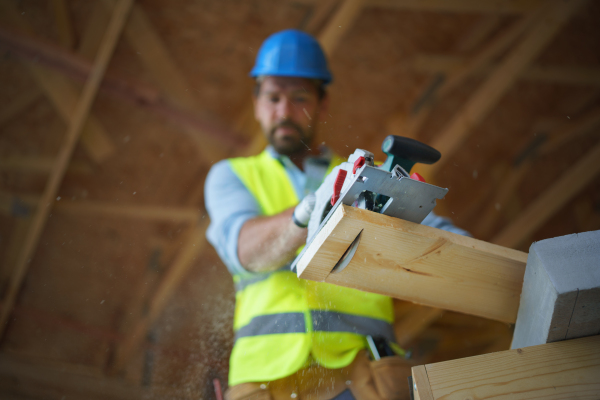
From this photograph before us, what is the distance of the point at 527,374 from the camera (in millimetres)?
825

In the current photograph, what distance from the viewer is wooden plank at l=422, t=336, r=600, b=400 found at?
31.5 inches

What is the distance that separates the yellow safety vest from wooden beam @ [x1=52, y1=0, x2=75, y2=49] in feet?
7.65

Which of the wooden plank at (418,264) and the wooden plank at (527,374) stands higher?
the wooden plank at (418,264)

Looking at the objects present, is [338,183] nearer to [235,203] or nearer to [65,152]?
[235,203]

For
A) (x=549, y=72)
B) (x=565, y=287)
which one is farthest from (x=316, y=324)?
(x=549, y=72)

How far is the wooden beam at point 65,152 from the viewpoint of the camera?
2.68 metres

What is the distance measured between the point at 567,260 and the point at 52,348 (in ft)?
13.4

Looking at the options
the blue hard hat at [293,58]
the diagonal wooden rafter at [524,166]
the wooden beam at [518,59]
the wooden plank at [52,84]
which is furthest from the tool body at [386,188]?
the diagonal wooden rafter at [524,166]

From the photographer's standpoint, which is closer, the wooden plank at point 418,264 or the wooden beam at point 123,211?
the wooden plank at point 418,264

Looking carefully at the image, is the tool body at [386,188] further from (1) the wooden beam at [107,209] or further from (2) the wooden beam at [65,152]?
(1) the wooden beam at [107,209]

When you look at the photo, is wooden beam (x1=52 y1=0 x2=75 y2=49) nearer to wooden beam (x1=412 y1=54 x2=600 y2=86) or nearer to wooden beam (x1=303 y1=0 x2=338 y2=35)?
wooden beam (x1=303 y1=0 x2=338 y2=35)

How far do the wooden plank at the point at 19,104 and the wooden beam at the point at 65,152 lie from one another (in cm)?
42

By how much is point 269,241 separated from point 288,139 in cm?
77

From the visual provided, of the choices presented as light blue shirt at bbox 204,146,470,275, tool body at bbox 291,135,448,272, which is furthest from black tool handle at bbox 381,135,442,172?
light blue shirt at bbox 204,146,470,275
